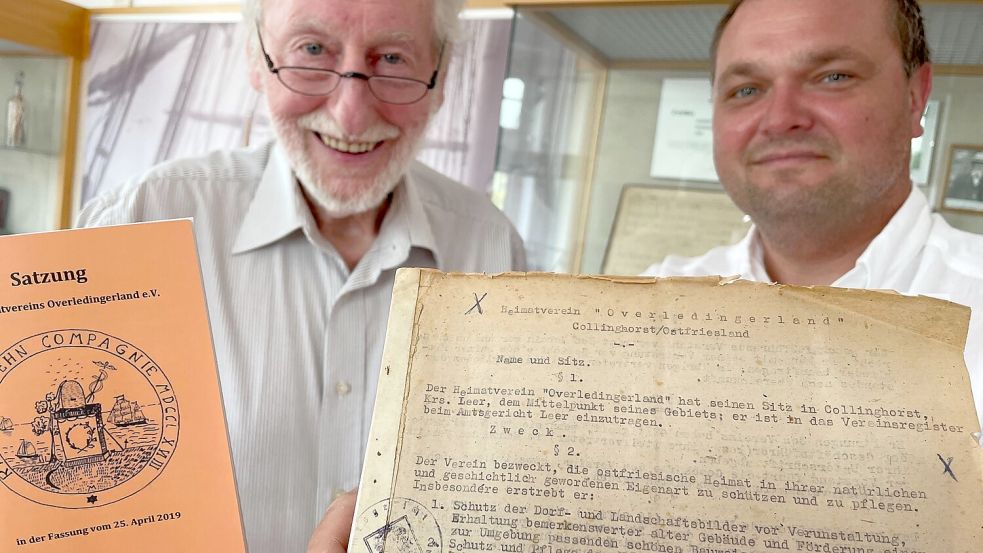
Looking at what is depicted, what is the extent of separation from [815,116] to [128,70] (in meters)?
1.86

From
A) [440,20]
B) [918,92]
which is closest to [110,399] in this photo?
[440,20]

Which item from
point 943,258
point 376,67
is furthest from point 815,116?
point 376,67

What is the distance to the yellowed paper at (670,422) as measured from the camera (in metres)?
0.54

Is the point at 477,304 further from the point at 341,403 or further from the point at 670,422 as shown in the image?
the point at 341,403

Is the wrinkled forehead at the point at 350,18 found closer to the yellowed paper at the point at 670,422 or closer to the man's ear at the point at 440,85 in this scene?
the man's ear at the point at 440,85

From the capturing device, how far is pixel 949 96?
134 cm

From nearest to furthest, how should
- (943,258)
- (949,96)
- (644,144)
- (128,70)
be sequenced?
(943,258), (949,96), (644,144), (128,70)

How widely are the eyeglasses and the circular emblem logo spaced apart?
0.58 m

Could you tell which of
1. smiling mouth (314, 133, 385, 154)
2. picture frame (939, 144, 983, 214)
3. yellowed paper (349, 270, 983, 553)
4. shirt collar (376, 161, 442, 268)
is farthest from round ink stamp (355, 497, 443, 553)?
picture frame (939, 144, 983, 214)

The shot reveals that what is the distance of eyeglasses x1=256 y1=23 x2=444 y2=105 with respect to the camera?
3.46ft

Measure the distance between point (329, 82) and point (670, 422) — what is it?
0.74 meters

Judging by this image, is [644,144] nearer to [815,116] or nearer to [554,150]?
[554,150]

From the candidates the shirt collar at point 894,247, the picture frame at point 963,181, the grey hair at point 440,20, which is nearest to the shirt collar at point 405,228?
the grey hair at point 440,20

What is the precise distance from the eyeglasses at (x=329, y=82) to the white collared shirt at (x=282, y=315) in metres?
0.12
